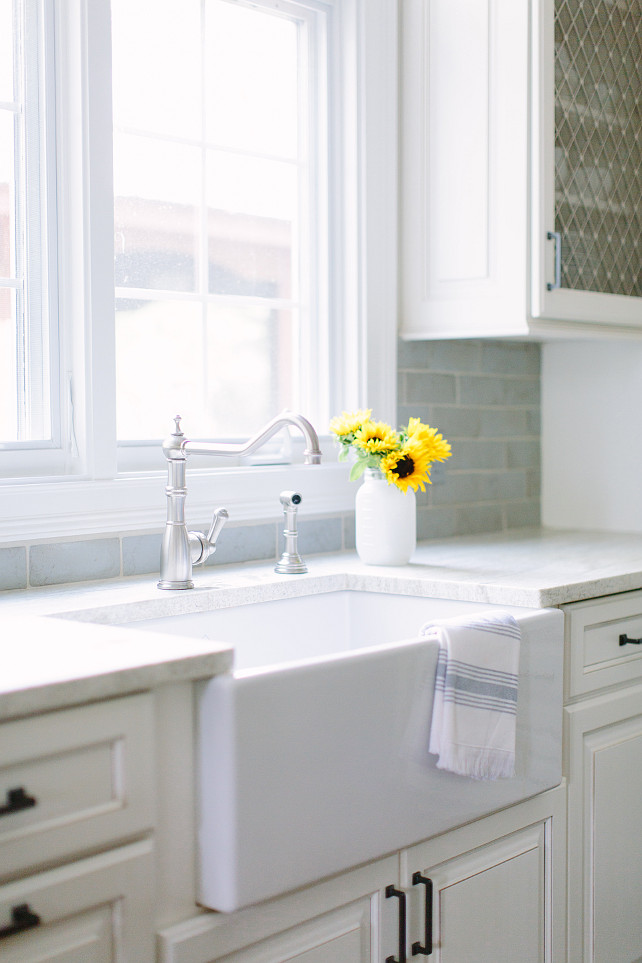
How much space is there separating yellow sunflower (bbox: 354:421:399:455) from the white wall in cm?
99

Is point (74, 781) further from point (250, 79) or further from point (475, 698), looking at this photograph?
point (250, 79)

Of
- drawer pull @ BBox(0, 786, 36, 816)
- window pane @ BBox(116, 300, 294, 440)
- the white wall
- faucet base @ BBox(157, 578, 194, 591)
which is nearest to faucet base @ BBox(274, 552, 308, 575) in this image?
faucet base @ BBox(157, 578, 194, 591)

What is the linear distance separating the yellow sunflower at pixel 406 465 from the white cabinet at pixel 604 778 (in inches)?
17.8

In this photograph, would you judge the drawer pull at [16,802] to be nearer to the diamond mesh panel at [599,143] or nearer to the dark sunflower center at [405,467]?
the dark sunflower center at [405,467]

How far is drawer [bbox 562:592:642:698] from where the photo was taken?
195 cm

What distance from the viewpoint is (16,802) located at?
3.70ft

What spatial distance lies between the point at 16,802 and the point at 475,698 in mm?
740

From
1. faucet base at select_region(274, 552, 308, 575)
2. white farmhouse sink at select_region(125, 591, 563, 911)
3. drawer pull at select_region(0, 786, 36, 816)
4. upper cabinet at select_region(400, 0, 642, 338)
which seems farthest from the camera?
upper cabinet at select_region(400, 0, 642, 338)

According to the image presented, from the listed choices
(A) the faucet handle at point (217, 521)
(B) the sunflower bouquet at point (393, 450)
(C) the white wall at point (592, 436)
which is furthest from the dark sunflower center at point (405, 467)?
(C) the white wall at point (592, 436)

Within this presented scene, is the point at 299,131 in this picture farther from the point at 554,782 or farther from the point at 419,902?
the point at 419,902

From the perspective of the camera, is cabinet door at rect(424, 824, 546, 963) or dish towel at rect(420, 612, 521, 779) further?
cabinet door at rect(424, 824, 546, 963)

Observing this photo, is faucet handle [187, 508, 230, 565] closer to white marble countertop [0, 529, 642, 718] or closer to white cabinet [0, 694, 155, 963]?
white marble countertop [0, 529, 642, 718]

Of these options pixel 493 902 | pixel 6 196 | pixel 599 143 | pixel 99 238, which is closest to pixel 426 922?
pixel 493 902

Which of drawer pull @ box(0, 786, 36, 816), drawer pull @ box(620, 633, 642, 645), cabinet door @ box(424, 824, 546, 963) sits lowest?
cabinet door @ box(424, 824, 546, 963)
